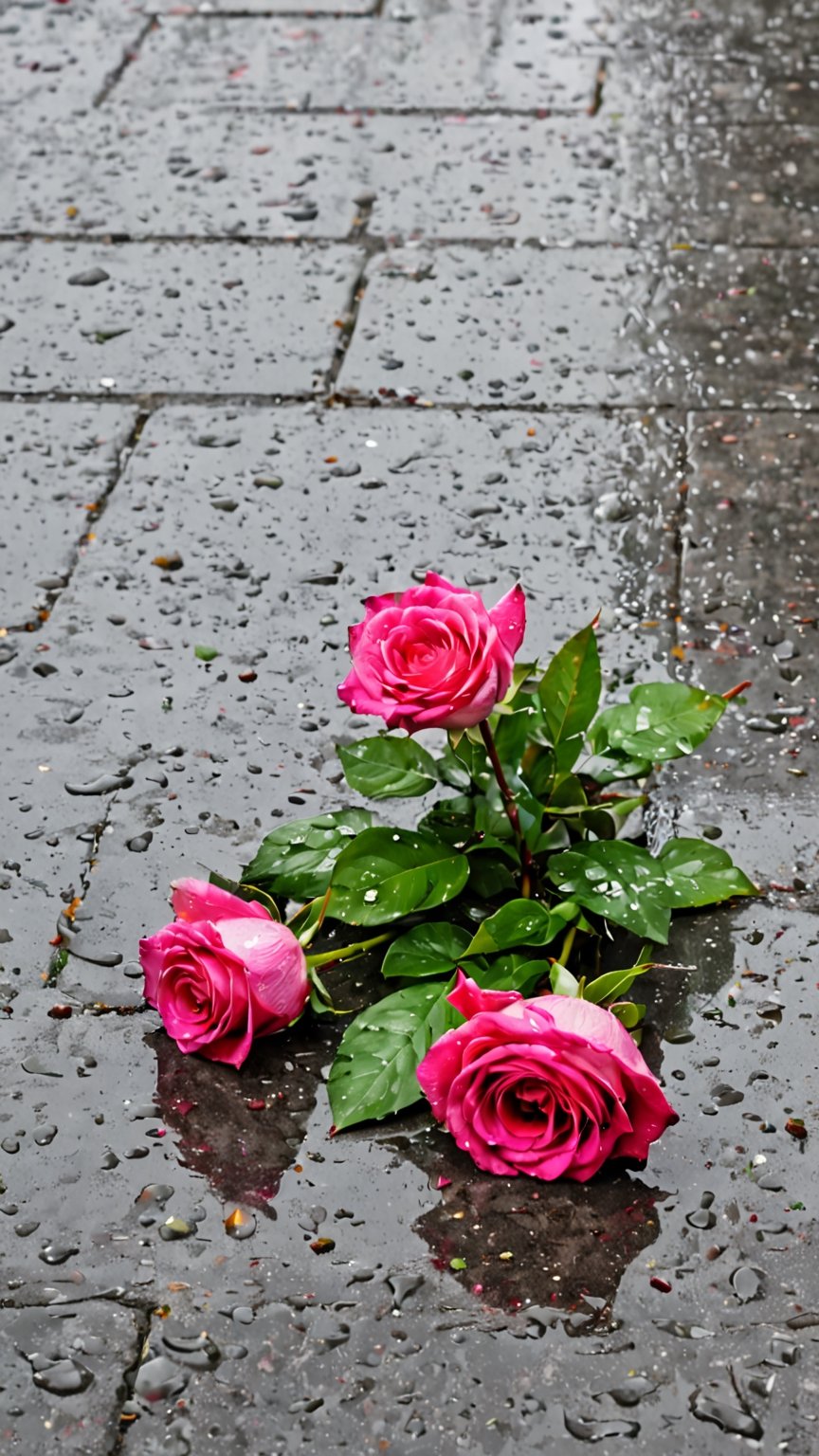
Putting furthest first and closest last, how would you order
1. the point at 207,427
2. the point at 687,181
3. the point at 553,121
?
the point at 553,121 < the point at 687,181 < the point at 207,427

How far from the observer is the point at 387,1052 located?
1450 mm

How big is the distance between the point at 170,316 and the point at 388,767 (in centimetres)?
153

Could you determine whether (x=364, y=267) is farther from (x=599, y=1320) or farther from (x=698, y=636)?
(x=599, y=1320)

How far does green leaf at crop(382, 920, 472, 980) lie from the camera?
1.52m

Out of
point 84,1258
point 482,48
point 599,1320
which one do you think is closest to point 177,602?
point 84,1258

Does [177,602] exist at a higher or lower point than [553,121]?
lower

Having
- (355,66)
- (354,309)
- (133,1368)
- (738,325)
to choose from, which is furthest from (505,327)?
(133,1368)

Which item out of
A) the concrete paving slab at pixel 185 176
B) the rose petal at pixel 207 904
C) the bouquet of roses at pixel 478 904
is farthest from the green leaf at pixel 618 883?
the concrete paving slab at pixel 185 176

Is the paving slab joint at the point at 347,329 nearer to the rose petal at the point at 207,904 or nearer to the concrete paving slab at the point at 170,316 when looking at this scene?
the concrete paving slab at the point at 170,316

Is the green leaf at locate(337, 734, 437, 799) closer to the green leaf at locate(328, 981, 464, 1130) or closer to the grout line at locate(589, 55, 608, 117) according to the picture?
the green leaf at locate(328, 981, 464, 1130)

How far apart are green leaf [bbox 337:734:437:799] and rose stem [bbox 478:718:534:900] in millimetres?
82

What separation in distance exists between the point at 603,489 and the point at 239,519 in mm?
588

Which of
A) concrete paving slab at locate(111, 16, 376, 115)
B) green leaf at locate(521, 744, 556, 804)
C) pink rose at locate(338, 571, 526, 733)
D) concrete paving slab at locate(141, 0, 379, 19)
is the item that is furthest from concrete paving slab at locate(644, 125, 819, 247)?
pink rose at locate(338, 571, 526, 733)

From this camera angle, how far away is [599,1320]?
4.24 feet
